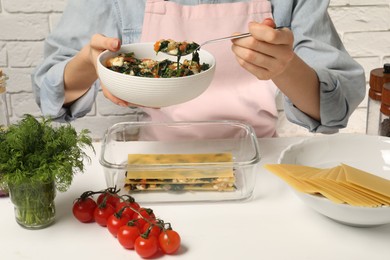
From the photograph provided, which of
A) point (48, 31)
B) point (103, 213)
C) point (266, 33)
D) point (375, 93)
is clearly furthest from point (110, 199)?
point (48, 31)

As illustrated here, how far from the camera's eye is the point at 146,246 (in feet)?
2.71

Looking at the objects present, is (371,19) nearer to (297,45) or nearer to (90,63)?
(297,45)

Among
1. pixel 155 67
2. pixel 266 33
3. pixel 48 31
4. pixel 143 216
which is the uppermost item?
pixel 266 33

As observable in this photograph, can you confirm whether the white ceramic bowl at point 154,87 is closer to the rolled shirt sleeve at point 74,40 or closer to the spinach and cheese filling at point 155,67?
the spinach and cheese filling at point 155,67

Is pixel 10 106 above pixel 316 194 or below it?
below

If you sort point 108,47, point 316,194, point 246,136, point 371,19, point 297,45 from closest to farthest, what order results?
point 316,194 → point 108,47 → point 246,136 → point 297,45 → point 371,19

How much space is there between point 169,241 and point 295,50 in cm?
69

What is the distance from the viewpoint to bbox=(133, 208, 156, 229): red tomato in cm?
87

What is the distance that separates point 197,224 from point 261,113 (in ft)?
1.68

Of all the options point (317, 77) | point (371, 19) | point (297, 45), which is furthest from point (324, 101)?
point (371, 19)

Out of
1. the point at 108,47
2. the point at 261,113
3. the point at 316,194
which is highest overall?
the point at 108,47

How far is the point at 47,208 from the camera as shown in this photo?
0.92 m

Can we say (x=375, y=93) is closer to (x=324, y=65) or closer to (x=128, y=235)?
(x=324, y=65)

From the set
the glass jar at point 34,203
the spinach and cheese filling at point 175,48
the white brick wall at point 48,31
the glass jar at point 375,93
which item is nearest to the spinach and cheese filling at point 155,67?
the spinach and cheese filling at point 175,48
